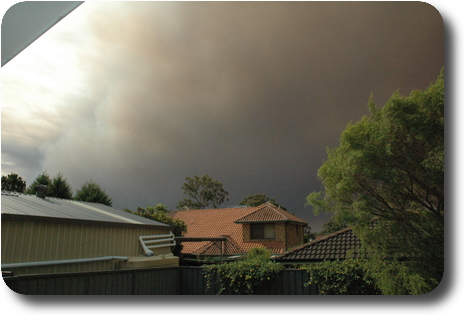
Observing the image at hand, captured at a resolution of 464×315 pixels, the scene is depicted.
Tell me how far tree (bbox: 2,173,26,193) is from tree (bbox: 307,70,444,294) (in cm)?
313

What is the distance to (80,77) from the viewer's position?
367 centimetres

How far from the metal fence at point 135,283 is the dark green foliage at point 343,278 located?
0.10 meters

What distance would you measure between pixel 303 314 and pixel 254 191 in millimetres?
1301

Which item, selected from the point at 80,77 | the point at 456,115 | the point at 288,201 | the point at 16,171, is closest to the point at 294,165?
the point at 288,201

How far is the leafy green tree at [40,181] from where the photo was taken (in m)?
3.61

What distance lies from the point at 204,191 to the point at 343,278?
168 centimetres

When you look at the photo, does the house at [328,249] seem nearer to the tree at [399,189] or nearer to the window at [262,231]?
the tree at [399,189]

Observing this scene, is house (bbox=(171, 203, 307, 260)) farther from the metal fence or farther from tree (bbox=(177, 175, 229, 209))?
the metal fence

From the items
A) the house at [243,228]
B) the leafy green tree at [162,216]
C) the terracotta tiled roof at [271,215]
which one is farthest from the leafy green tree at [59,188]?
the terracotta tiled roof at [271,215]

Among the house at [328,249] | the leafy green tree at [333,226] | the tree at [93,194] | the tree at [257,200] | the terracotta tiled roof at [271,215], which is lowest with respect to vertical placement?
the house at [328,249]

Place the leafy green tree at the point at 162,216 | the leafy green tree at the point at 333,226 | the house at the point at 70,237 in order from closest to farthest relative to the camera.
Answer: the house at the point at 70,237, the leafy green tree at the point at 333,226, the leafy green tree at the point at 162,216

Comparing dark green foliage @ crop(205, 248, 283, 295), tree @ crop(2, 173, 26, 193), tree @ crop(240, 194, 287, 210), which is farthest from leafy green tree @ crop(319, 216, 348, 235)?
tree @ crop(2, 173, 26, 193)

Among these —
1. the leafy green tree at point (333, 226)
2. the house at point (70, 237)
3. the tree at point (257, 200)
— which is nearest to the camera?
the house at point (70, 237)

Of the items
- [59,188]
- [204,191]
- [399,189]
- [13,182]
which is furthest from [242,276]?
[13,182]
